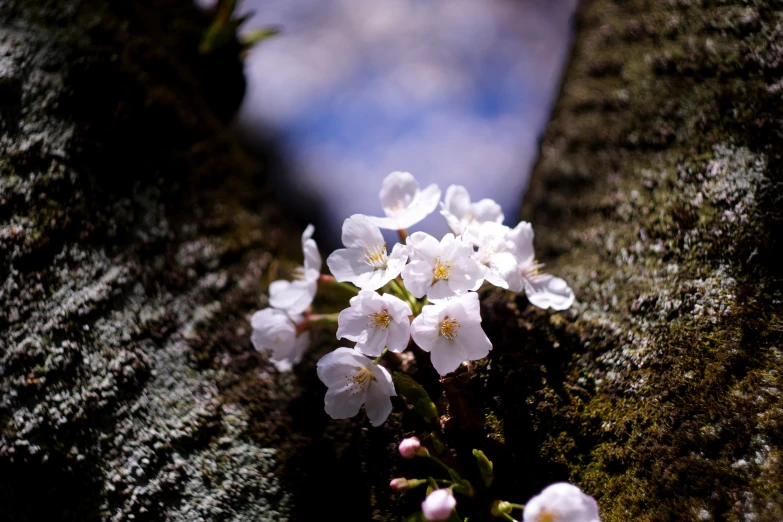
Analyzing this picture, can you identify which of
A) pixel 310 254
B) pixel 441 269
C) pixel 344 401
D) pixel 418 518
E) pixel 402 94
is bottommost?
pixel 418 518

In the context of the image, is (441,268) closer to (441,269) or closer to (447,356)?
(441,269)

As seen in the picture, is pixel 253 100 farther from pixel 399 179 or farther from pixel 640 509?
pixel 640 509

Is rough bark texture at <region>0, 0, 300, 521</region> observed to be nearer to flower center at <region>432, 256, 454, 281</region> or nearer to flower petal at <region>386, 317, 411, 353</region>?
flower petal at <region>386, 317, 411, 353</region>

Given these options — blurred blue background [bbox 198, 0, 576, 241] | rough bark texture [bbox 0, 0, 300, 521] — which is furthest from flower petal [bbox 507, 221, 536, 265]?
blurred blue background [bbox 198, 0, 576, 241]

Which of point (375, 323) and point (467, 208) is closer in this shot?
point (375, 323)

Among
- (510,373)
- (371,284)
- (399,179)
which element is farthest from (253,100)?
(510,373)

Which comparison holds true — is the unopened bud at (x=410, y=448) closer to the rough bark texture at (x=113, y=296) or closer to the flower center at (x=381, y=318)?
the flower center at (x=381, y=318)

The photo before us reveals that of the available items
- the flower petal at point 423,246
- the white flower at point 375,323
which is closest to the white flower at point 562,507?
the white flower at point 375,323

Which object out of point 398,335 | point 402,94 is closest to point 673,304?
point 398,335
